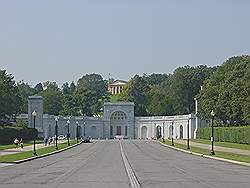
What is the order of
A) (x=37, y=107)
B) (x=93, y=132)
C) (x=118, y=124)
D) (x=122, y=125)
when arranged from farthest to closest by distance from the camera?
(x=118, y=124)
(x=122, y=125)
(x=93, y=132)
(x=37, y=107)

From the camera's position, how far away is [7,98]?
11138 centimetres

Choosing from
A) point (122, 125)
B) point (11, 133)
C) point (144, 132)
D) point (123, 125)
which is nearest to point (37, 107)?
point (11, 133)

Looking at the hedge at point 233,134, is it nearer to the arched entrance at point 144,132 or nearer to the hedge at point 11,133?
the hedge at point 11,133

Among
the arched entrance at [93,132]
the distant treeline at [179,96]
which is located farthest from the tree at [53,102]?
the arched entrance at [93,132]

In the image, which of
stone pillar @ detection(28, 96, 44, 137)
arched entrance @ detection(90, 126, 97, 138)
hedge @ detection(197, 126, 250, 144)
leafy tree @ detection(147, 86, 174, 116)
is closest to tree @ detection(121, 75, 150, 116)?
leafy tree @ detection(147, 86, 174, 116)

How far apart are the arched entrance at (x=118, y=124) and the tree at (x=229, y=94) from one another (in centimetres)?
4270

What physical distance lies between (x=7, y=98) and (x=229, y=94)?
37.4 m

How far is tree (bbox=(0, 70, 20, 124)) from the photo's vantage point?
109094 millimetres

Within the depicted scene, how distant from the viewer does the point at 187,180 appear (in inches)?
1022

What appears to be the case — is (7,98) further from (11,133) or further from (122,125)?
(122,125)

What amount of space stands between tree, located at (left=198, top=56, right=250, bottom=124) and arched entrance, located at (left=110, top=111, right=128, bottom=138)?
140ft

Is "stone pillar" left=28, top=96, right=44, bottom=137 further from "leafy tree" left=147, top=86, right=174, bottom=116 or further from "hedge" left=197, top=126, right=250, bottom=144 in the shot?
"leafy tree" left=147, top=86, right=174, bottom=116

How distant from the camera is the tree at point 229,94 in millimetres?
96438

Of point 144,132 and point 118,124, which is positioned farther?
point 118,124
